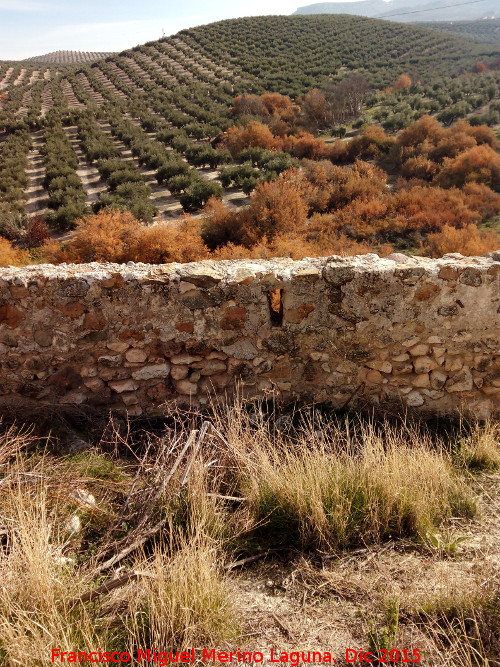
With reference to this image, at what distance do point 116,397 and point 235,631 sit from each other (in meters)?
2.22

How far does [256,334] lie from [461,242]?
943cm

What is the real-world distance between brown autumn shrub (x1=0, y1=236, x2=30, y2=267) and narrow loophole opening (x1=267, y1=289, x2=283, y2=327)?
33.8ft

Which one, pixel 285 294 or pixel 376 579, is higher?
pixel 285 294

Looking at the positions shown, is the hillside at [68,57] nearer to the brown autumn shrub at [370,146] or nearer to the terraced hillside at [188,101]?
the terraced hillside at [188,101]

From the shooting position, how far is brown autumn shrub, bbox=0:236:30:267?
1180 cm

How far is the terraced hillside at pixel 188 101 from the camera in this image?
17719 millimetres

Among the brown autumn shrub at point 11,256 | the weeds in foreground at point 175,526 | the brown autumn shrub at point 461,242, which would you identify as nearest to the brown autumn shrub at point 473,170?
the brown autumn shrub at point 461,242

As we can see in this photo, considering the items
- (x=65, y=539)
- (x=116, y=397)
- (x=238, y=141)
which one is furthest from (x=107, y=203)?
(x=65, y=539)

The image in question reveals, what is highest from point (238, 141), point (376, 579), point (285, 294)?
point (238, 141)

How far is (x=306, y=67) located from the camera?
38.1 meters

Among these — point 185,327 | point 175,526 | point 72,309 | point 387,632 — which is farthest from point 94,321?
point 387,632

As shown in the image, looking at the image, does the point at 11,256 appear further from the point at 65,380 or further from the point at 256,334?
the point at 256,334

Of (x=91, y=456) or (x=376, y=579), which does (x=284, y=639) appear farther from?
(x=91, y=456)

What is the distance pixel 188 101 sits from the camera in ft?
108
